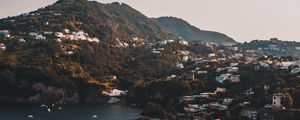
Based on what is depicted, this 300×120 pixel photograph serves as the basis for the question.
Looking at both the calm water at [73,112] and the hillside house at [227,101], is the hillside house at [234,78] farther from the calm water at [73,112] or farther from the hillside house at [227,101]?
the calm water at [73,112]

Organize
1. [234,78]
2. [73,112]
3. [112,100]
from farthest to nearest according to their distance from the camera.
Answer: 1. [112,100]
2. [234,78]
3. [73,112]

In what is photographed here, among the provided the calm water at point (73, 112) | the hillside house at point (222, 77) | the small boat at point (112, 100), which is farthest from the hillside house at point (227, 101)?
the small boat at point (112, 100)

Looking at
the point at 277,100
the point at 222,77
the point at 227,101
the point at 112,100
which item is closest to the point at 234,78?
the point at 222,77

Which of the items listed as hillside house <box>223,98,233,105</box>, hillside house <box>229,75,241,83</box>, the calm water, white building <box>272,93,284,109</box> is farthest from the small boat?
white building <box>272,93,284,109</box>

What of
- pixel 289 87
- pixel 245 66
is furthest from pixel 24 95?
pixel 289 87

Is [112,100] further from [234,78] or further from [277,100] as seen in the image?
[277,100]

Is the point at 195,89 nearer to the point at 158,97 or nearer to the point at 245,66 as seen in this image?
the point at 158,97

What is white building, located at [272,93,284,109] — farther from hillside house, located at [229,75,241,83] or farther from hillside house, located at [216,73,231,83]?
hillside house, located at [216,73,231,83]

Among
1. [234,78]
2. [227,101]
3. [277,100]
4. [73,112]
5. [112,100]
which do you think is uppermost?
[234,78]
